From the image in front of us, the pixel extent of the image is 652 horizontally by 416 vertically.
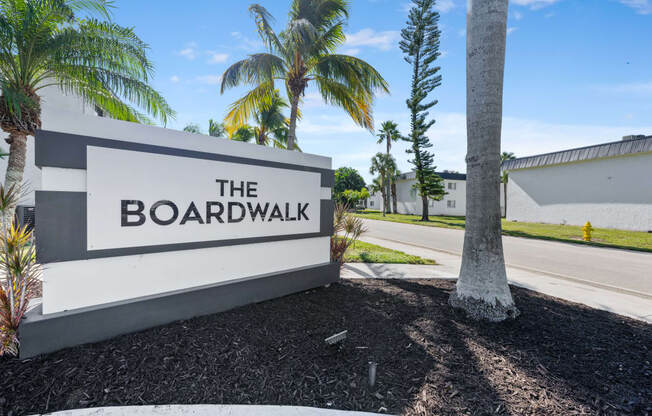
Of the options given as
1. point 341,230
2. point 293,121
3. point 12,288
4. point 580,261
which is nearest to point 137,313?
point 12,288

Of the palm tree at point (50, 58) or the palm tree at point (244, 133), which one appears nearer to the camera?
the palm tree at point (50, 58)

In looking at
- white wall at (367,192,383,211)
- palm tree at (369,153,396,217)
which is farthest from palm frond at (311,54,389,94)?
white wall at (367,192,383,211)

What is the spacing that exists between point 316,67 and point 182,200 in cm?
664

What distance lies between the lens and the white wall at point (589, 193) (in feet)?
56.7

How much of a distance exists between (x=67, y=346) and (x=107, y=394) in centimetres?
104

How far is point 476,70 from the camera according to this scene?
3.94 meters

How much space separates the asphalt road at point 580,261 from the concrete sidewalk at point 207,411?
299 inches

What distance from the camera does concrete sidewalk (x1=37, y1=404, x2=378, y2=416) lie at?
2.08 m

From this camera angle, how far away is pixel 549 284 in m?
6.18

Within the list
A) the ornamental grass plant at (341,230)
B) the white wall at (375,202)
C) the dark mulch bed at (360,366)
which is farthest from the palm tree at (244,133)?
the white wall at (375,202)

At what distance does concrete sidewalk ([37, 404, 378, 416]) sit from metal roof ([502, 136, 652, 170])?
24.2 m

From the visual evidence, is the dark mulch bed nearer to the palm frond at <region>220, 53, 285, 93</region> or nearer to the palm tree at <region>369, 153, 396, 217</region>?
the palm frond at <region>220, 53, 285, 93</region>

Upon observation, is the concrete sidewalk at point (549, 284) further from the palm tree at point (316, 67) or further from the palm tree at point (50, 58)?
the palm tree at point (50, 58)

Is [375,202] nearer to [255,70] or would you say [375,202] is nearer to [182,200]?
[255,70]
